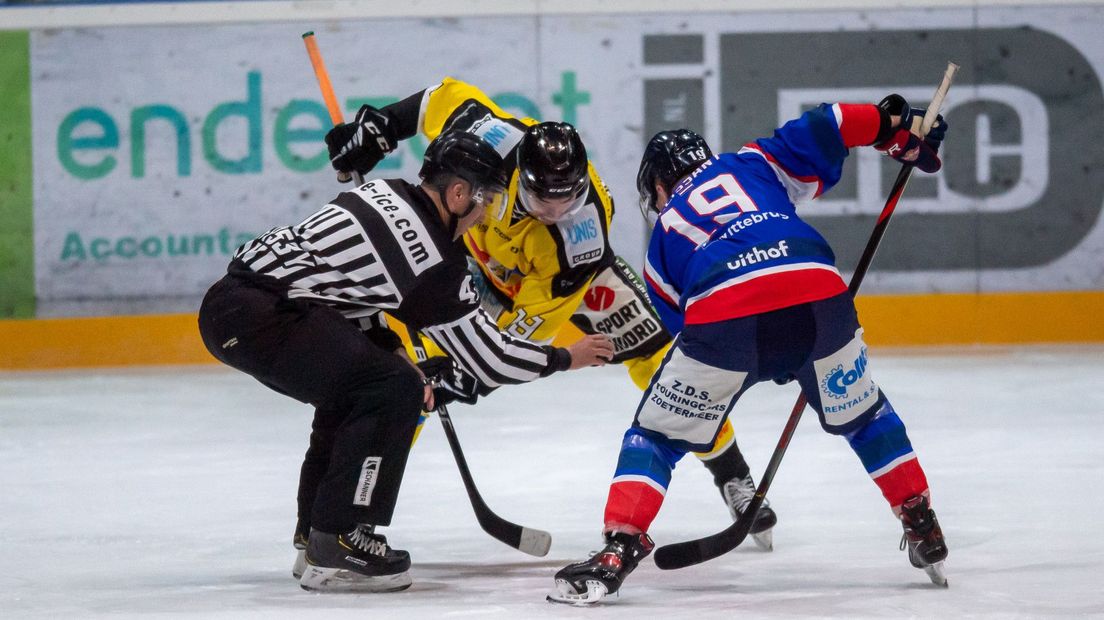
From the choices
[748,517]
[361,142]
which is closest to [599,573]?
[748,517]

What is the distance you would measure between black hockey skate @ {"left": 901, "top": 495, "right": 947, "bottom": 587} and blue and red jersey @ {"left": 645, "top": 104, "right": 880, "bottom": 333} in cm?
47

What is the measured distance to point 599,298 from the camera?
3928mm

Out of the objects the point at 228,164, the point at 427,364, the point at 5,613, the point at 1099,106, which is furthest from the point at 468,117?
the point at 1099,106

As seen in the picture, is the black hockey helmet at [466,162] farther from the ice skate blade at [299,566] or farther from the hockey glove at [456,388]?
the ice skate blade at [299,566]

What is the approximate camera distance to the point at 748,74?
754 centimetres

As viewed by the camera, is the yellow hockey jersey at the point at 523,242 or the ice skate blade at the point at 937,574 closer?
the ice skate blade at the point at 937,574

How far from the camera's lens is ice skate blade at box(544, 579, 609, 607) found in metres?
2.80

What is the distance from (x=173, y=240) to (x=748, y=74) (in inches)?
120

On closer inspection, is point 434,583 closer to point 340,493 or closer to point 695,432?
point 340,493

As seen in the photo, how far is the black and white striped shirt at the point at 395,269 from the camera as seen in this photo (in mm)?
2924

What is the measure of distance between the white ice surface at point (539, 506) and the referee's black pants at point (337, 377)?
0.21 m

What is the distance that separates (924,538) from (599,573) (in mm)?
660

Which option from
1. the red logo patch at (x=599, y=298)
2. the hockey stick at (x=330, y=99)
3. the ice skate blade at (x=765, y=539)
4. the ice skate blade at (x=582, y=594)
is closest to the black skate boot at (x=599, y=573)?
the ice skate blade at (x=582, y=594)

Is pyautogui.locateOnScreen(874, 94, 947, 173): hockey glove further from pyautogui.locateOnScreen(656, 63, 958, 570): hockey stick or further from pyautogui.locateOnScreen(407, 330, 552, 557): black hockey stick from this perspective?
pyautogui.locateOnScreen(407, 330, 552, 557): black hockey stick
